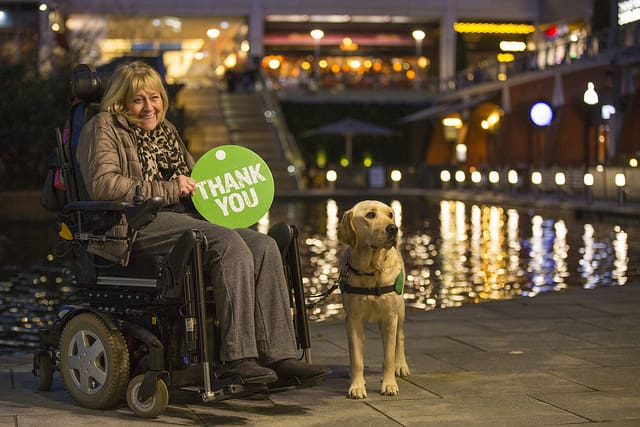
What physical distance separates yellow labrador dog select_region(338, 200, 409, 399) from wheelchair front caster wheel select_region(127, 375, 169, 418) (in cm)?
105

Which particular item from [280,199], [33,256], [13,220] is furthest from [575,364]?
[280,199]

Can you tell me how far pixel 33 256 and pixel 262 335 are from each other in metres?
11.4

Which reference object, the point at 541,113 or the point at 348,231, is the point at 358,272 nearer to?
the point at 348,231

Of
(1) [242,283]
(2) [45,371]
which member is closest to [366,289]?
(1) [242,283]

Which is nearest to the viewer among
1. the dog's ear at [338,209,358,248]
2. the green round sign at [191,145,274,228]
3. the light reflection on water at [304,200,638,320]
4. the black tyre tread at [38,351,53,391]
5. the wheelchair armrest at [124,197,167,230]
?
the wheelchair armrest at [124,197,167,230]

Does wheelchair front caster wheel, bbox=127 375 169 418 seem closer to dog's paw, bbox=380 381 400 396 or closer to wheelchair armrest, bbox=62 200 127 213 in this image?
wheelchair armrest, bbox=62 200 127 213

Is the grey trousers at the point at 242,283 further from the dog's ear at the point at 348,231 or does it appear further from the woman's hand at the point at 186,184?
the dog's ear at the point at 348,231

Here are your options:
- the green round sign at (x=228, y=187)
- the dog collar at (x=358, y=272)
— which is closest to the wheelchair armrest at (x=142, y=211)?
the green round sign at (x=228, y=187)

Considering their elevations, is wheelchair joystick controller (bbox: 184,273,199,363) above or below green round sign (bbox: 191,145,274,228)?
below

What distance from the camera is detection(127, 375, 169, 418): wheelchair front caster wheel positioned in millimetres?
5641

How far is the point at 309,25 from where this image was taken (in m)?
65.8

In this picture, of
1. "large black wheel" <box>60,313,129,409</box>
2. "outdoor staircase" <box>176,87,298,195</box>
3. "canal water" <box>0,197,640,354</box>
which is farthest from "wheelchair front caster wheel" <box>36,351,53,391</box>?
"outdoor staircase" <box>176,87,298,195</box>

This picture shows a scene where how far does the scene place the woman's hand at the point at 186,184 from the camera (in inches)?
237

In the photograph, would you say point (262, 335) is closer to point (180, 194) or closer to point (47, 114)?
point (180, 194)
